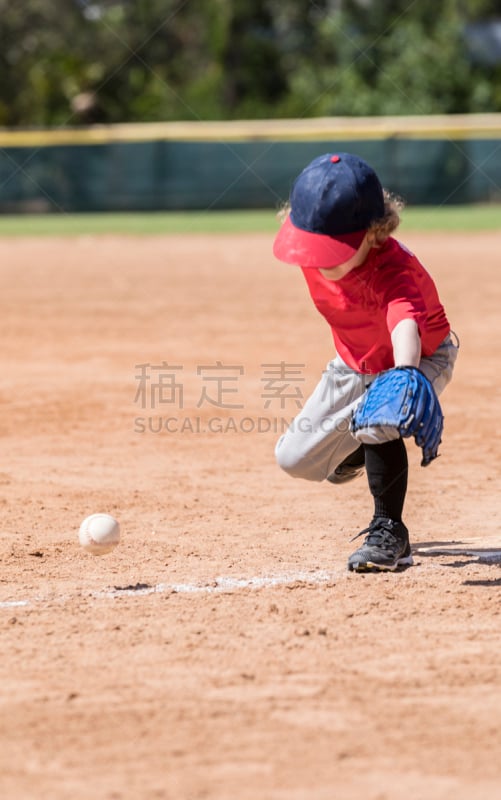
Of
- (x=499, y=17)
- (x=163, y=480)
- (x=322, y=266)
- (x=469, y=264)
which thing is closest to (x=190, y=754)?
(x=322, y=266)

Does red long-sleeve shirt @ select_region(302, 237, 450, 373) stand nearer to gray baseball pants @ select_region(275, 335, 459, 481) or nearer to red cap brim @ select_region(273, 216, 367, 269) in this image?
gray baseball pants @ select_region(275, 335, 459, 481)

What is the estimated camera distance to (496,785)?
2385mm

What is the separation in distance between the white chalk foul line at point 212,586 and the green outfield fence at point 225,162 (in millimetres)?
19344

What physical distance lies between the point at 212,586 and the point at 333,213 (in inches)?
50.4

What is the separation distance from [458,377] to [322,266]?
175 inches

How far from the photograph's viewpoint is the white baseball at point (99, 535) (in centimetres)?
404

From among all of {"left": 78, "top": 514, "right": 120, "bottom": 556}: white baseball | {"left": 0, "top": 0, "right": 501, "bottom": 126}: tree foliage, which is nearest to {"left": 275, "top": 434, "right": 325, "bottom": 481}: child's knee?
{"left": 78, "top": 514, "right": 120, "bottom": 556}: white baseball

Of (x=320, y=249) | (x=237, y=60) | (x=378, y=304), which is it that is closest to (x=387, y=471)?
(x=378, y=304)

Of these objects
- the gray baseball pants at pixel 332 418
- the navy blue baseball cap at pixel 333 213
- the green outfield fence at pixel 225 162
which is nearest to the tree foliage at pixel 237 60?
the green outfield fence at pixel 225 162

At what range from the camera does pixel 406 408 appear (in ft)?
11.6

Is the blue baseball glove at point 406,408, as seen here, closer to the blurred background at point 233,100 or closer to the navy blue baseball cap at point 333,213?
the navy blue baseball cap at point 333,213

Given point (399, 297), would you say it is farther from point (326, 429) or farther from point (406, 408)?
point (326, 429)

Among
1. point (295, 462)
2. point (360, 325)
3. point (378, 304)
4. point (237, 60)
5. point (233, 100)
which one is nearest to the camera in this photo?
point (378, 304)

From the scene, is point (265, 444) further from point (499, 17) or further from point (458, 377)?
point (499, 17)
